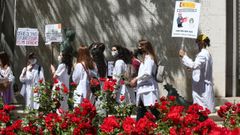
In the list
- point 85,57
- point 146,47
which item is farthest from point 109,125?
point 85,57

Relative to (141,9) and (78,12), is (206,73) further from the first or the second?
(78,12)

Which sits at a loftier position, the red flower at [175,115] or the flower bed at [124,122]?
the red flower at [175,115]

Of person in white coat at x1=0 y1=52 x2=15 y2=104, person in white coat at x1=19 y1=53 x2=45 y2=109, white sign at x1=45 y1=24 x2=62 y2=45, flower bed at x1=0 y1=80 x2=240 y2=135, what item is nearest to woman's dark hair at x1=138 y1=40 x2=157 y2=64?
flower bed at x1=0 y1=80 x2=240 y2=135

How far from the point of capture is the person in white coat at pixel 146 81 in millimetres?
9992

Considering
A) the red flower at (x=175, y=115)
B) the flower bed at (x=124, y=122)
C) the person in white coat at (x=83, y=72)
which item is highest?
the person in white coat at (x=83, y=72)

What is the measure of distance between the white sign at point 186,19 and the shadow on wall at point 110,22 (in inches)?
174

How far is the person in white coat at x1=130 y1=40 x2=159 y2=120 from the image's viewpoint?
32.8 ft

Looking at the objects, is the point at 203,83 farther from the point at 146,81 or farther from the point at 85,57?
the point at 85,57

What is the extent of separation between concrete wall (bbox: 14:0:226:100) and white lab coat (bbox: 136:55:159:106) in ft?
20.0

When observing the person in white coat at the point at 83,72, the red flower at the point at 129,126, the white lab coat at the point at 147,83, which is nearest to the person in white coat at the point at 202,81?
the white lab coat at the point at 147,83

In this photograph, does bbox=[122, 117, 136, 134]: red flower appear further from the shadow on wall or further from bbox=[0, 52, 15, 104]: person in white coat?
the shadow on wall

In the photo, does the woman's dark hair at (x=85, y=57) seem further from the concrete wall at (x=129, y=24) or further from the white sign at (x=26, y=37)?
the concrete wall at (x=129, y=24)

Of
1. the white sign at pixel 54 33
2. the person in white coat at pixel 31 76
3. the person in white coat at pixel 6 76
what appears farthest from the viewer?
the white sign at pixel 54 33

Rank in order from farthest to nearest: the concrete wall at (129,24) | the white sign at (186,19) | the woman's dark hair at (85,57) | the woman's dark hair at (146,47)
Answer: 1. the concrete wall at (129,24)
2. the white sign at (186,19)
3. the woman's dark hair at (85,57)
4. the woman's dark hair at (146,47)
